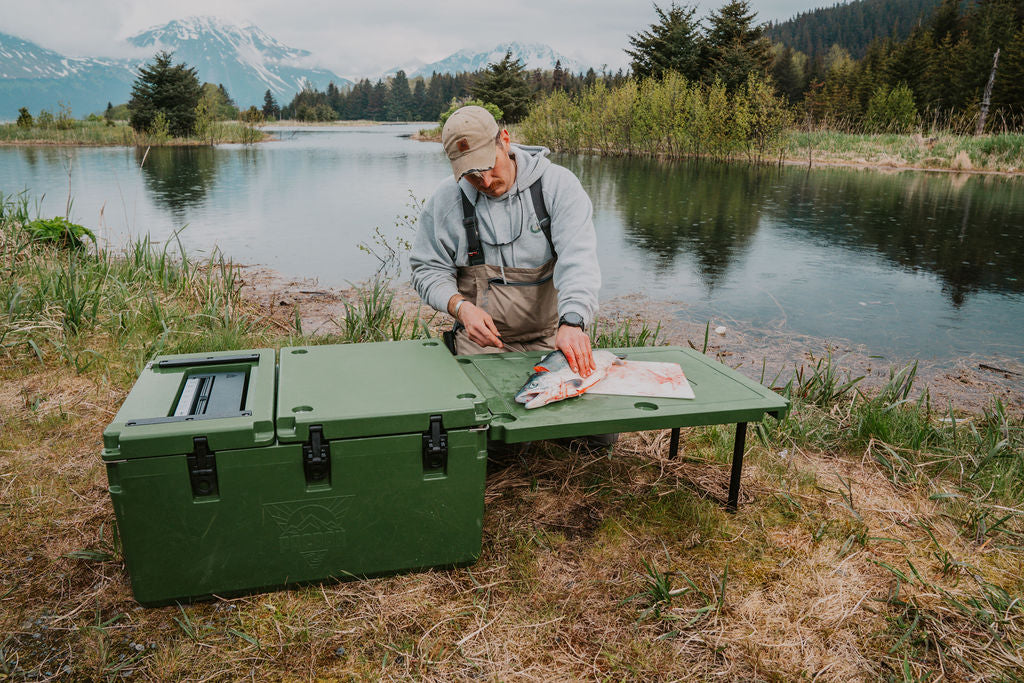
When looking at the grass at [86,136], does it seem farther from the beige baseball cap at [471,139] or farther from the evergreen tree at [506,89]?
the beige baseball cap at [471,139]

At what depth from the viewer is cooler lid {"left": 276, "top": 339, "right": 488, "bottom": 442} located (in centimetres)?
163

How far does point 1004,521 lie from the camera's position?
87.2 inches

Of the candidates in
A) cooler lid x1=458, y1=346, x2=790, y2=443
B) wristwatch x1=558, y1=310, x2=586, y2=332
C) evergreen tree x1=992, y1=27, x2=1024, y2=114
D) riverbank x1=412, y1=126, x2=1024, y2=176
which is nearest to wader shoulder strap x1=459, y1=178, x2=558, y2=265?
wristwatch x1=558, y1=310, x2=586, y2=332

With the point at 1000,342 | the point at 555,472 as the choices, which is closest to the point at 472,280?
the point at 555,472

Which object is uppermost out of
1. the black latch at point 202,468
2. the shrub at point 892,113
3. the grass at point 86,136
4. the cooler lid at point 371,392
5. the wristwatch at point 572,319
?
the shrub at point 892,113

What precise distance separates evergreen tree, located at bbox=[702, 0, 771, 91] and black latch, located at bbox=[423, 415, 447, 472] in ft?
80.3

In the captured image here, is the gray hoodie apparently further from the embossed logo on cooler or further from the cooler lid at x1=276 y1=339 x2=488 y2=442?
the embossed logo on cooler

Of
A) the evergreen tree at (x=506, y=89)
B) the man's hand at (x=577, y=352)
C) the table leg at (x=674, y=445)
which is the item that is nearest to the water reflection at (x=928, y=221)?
the table leg at (x=674, y=445)

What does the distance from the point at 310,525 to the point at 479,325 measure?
0.92 metres

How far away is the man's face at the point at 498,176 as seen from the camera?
2359 mm

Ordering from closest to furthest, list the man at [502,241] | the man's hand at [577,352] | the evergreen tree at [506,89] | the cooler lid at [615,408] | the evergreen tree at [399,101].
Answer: the cooler lid at [615,408]
the man's hand at [577,352]
the man at [502,241]
the evergreen tree at [506,89]
the evergreen tree at [399,101]

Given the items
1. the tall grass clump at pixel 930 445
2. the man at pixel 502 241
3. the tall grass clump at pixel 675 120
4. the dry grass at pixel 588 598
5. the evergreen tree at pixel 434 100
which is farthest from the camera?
the evergreen tree at pixel 434 100

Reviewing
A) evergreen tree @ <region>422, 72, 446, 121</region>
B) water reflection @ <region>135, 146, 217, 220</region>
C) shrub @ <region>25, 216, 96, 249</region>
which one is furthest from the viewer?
evergreen tree @ <region>422, 72, 446, 121</region>

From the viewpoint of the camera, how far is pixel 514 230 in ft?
8.30
